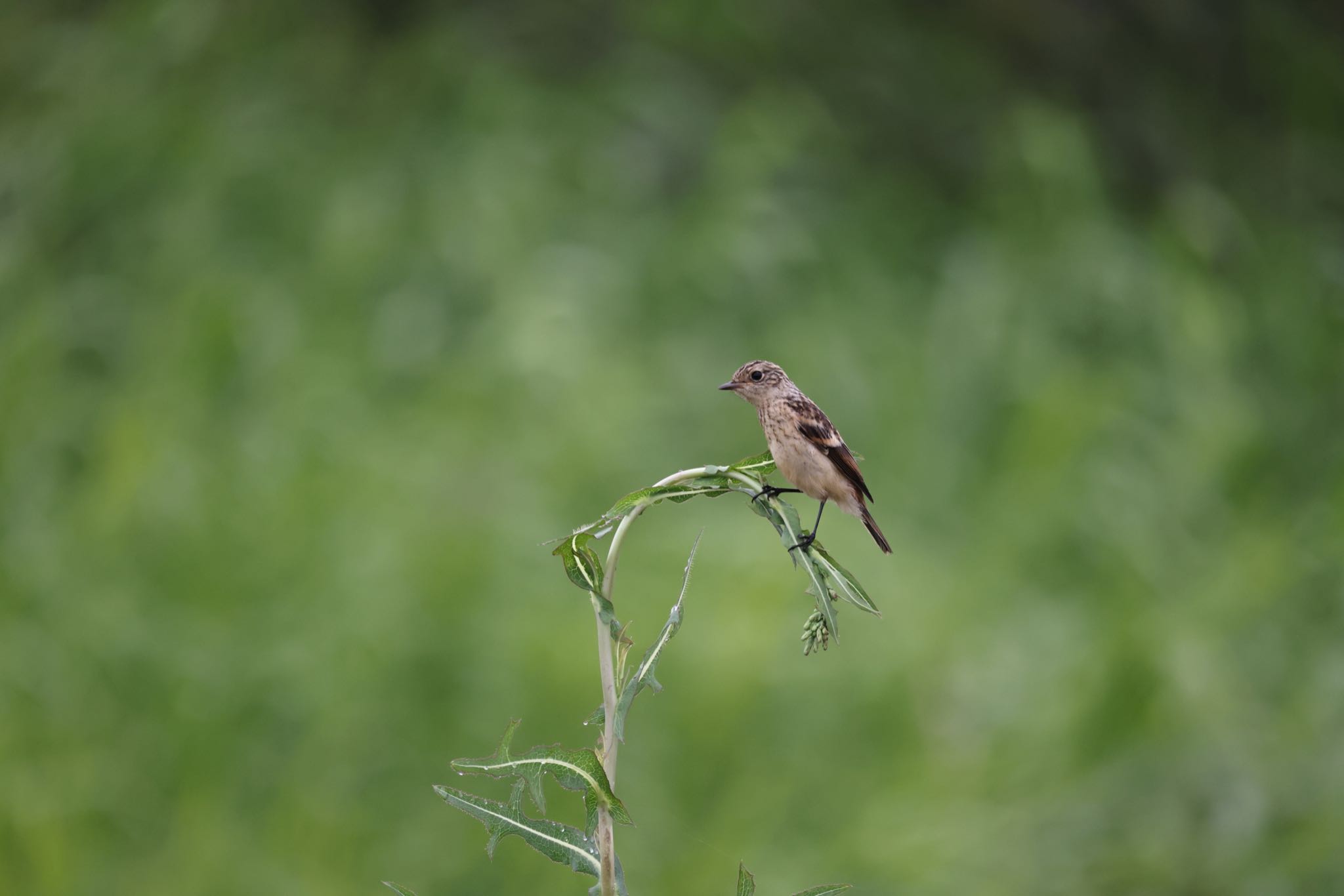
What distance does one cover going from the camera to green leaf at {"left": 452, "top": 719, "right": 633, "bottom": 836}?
22.0 inches

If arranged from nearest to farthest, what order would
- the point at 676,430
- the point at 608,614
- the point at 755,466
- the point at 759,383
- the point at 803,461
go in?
the point at 608,614, the point at 755,466, the point at 803,461, the point at 759,383, the point at 676,430

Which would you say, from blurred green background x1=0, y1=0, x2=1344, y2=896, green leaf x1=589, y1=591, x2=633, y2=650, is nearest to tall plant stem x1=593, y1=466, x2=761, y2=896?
green leaf x1=589, y1=591, x2=633, y2=650

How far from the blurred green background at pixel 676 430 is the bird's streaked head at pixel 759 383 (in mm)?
1337

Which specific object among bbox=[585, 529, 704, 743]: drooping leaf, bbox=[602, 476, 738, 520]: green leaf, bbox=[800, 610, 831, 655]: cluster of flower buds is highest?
bbox=[602, 476, 738, 520]: green leaf

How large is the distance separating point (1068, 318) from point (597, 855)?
3165 millimetres

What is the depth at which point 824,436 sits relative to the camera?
3.36ft

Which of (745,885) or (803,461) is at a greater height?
(803,461)

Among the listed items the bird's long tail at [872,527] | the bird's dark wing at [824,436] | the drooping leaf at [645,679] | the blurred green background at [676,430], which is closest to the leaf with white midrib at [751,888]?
the drooping leaf at [645,679]

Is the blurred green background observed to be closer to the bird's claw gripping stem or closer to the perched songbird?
the perched songbird

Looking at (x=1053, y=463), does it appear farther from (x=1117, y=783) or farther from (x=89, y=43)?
(x=89, y=43)

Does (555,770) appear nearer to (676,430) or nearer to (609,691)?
(609,691)

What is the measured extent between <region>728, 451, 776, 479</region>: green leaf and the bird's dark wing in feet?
1.10

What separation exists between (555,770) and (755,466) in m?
0.21

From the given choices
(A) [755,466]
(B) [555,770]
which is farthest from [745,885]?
(A) [755,466]
